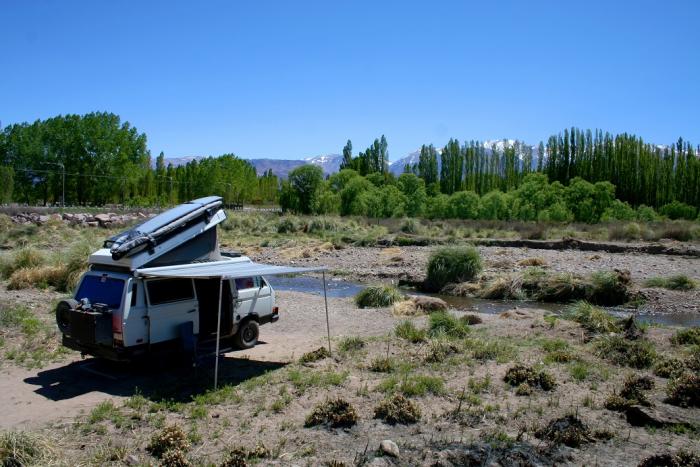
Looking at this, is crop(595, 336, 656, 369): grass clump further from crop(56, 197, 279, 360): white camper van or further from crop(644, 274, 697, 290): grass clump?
crop(644, 274, 697, 290): grass clump

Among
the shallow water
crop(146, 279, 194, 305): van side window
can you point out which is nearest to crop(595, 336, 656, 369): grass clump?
the shallow water

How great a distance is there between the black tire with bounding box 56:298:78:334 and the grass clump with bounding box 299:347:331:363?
13.8ft

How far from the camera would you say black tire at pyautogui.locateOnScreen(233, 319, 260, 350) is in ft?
40.9

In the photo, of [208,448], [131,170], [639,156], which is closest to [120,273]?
[208,448]

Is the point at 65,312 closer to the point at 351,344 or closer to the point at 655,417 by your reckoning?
the point at 351,344

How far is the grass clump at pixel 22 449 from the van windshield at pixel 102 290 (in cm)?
309

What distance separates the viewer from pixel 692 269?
104 feet

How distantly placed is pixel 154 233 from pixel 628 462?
7.99 metres

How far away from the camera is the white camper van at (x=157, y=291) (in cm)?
1000

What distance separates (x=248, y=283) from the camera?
41.0ft

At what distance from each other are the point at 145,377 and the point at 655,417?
832 centimetres

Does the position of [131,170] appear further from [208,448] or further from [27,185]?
[208,448]

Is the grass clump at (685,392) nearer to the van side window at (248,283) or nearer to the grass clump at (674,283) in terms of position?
the van side window at (248,283)

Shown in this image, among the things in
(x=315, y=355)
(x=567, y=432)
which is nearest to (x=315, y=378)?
(x=315, y=355)
